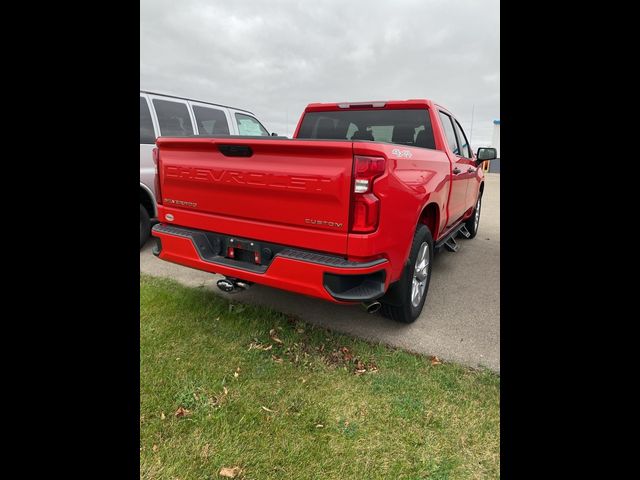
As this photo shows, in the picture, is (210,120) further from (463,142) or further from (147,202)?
(463,142)

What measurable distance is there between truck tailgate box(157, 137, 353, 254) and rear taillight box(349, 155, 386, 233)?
1.8 inches

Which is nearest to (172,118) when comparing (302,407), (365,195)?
(365,195)

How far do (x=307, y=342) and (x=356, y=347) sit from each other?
411 millimetres

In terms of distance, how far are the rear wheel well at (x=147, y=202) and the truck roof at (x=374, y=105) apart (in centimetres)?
260

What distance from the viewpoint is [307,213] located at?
248 cm

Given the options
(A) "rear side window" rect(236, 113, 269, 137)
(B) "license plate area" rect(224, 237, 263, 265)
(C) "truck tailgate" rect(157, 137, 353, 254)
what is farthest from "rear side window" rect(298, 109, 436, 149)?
(A) "rear side window" rect(236, 113, 269, 137)

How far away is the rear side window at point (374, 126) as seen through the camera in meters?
4.13

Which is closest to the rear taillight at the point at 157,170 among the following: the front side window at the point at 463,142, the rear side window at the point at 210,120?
the rear side window at the point at 210,120

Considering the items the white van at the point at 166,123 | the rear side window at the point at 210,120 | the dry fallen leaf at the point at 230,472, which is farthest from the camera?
the rear side window at the point at 210,120

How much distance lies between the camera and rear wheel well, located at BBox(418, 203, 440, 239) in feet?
11.2

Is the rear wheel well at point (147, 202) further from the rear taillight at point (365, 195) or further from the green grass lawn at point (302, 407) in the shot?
the rear taillight at point (365, 195)
